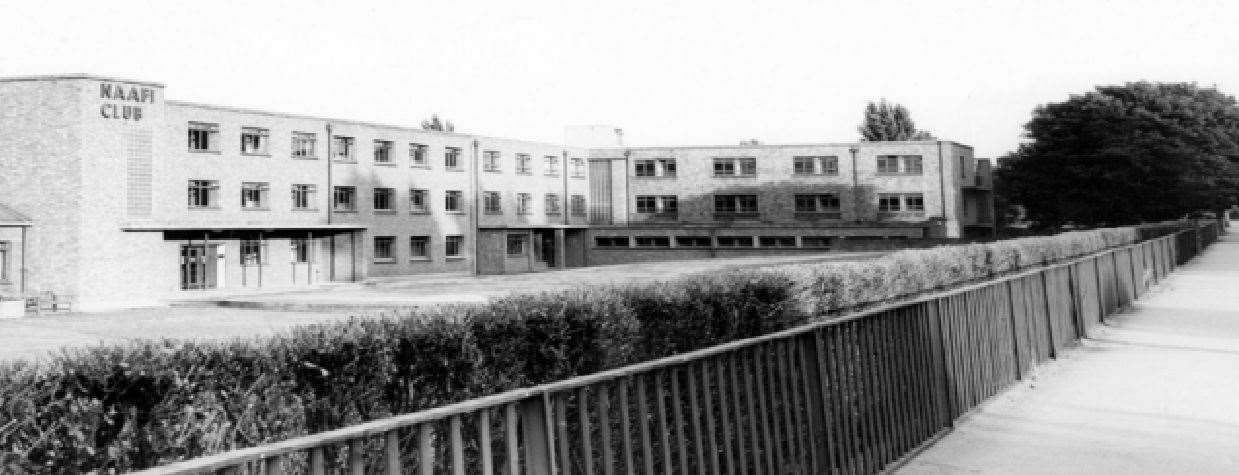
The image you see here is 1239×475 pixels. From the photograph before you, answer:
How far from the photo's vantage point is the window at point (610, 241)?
6669 cm

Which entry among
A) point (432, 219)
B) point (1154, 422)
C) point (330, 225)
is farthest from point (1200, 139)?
point (1154, 422)

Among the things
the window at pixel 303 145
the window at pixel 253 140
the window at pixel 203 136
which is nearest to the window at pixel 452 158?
the window at pixel 303 145

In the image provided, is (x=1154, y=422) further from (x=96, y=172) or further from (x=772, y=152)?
(x=772, y=152)

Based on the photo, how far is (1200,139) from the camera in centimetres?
6028

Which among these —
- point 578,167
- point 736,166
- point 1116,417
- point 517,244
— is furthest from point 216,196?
point 1116,417

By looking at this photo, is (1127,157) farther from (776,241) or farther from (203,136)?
(203,136)

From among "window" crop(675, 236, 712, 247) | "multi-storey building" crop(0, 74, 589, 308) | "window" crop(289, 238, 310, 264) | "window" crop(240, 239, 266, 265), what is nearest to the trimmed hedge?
"multi-storey building" crop(0, 74, 589, 308)

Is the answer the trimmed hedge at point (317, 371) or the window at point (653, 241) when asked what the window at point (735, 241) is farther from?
the trimmed hedge at point (317, 371)

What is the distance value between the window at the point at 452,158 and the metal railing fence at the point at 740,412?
49.2 metres

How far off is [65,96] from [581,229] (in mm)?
36782

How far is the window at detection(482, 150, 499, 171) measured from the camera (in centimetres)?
5912

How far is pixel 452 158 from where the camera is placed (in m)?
57.0

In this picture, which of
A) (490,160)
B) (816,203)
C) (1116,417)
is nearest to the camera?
(1116,417)

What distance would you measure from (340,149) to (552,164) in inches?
724
